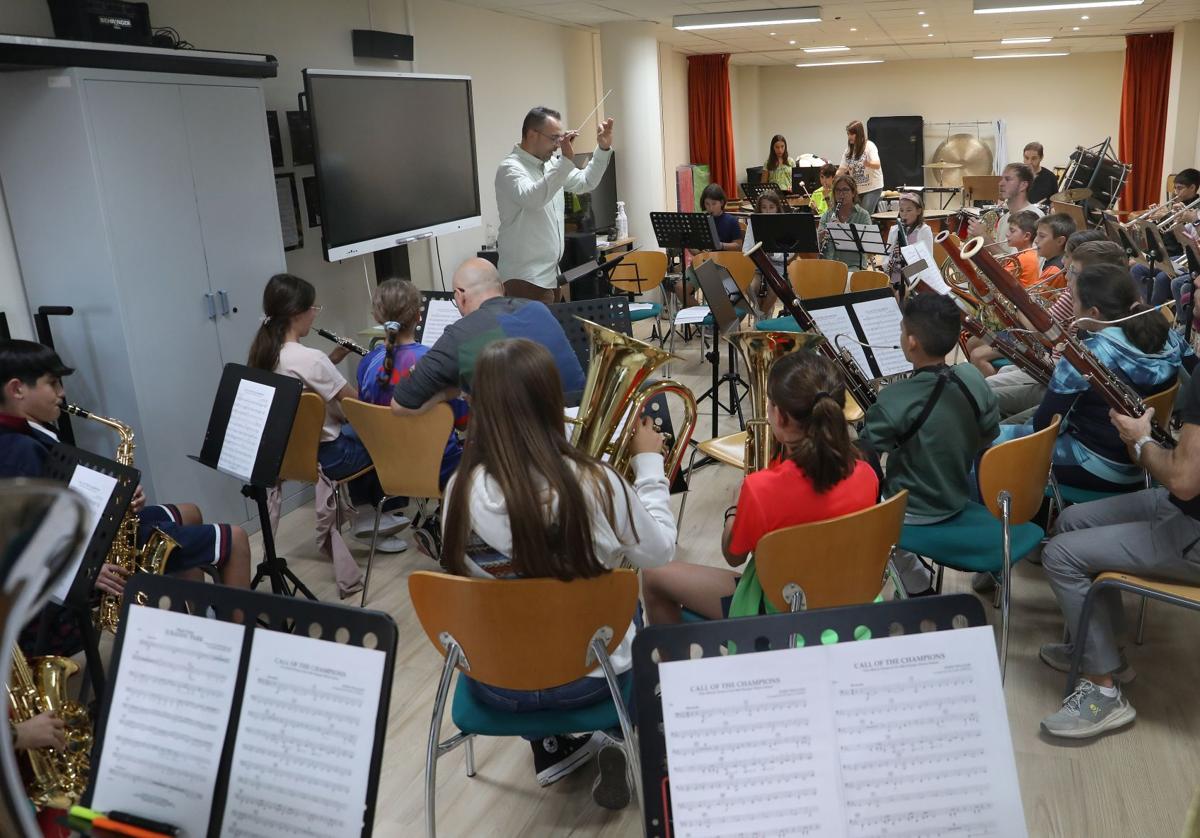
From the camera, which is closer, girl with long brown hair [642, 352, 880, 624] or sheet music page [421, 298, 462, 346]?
girl with long brown hair [642, 352, 880, 624]

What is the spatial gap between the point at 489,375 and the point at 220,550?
59.3 inches

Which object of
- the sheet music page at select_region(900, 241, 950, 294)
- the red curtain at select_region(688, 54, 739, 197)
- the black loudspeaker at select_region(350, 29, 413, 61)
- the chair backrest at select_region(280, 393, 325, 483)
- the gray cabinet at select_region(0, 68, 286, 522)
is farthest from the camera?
the red curtain at select_region(688, 54, 739, 197)

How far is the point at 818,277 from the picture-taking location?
5445mm

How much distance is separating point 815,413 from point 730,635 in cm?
106

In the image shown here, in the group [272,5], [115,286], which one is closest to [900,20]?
[272,5]

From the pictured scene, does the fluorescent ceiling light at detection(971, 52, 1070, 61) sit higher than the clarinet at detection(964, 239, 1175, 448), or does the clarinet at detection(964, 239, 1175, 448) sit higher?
the fluorescent ceiling light at detection(971, 52, 1070, 61)

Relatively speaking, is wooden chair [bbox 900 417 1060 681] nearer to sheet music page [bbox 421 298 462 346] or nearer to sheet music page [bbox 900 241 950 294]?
sheet music page [bbox 900 241 950 294]

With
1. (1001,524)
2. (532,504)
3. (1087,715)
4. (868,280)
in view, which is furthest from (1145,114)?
(532,504)

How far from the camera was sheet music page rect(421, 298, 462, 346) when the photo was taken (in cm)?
416

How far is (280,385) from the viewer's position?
275 centimetres

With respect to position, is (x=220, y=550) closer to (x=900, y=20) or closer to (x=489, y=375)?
(x=489, y=375)

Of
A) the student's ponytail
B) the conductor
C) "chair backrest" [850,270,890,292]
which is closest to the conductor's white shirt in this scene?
the conductor

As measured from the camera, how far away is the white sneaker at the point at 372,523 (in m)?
4.01

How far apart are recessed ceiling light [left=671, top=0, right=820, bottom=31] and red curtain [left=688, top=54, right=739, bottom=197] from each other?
3.92 metres
